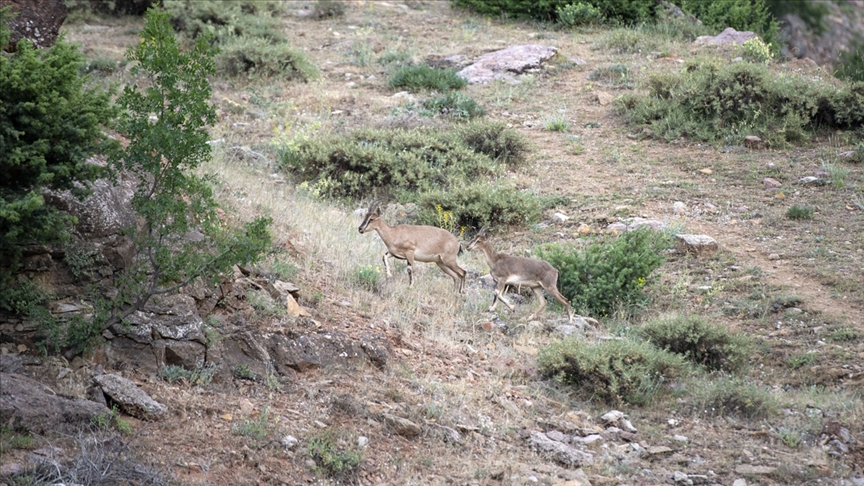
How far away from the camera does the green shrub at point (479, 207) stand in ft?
44.6

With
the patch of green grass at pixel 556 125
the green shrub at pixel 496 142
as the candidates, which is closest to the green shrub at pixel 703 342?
the green shrub at pixel 496 142

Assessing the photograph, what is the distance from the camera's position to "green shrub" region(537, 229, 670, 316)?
11.1m

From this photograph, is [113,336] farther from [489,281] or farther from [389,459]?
[489,281]

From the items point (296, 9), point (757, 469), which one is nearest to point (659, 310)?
point (757, 469)

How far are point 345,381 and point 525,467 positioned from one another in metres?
1.80

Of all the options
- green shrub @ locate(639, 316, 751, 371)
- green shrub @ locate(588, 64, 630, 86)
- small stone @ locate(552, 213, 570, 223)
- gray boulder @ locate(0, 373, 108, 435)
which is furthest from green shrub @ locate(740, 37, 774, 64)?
gray boulder @ locate(0, 373, 108, 435)

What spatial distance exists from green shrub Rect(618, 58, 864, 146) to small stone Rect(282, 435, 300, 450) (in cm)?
1174

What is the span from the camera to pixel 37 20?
968 cm

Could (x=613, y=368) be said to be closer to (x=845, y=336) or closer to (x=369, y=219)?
(x=845, y=336)

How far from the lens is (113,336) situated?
7.20m

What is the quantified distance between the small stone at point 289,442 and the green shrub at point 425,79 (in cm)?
1299

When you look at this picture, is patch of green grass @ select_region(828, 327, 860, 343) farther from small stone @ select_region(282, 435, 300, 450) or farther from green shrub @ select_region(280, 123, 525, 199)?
green shrub @ select_region(280, 123, 525, 199)

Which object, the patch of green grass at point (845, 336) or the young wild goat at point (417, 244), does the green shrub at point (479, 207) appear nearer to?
the young wild goat at point (417, 244)

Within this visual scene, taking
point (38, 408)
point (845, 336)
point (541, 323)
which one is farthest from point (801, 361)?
point (38, 408)
